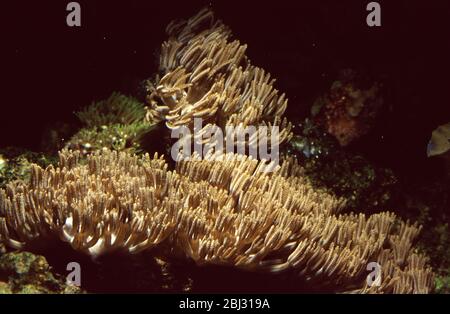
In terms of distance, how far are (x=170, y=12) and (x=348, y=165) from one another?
267cm

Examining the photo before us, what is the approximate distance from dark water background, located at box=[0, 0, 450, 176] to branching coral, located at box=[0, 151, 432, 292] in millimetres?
1520

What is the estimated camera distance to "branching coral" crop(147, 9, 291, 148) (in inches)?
180

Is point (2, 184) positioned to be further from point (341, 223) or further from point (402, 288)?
point (402, 288)

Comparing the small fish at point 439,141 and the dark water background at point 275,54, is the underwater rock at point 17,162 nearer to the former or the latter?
the dark water background at point 275,54

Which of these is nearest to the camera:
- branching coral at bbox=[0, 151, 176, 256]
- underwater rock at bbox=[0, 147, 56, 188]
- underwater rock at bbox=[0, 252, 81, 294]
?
underwater rock at bbox=[0, 252, 81, 294]

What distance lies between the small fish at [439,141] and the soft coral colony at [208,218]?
3.37ft

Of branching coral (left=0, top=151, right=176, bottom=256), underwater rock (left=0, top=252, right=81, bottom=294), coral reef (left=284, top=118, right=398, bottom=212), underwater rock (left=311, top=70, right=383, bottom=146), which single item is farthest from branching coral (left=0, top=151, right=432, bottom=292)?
underwater rock (left=311, top=70, right=383, bottom=146)

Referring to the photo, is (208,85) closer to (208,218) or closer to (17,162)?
(208,218)

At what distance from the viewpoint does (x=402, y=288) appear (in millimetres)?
3758

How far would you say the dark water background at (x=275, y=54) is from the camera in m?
4.93

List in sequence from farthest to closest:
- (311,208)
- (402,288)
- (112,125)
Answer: (112,125)
(311,208)
(402,288)

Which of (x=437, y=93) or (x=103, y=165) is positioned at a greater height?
(x=437, y=93)

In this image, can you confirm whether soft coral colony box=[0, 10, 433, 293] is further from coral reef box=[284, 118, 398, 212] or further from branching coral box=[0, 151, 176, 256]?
coral reef box=[284, 118, 398, 212]

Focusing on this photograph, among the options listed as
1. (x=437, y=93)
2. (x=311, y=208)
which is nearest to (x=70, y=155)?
(x=311, y=208)
